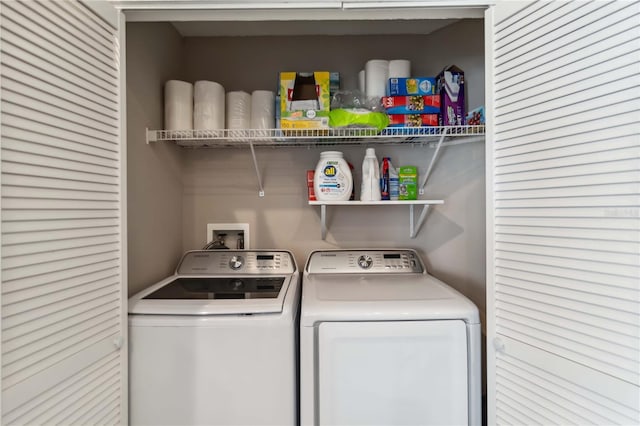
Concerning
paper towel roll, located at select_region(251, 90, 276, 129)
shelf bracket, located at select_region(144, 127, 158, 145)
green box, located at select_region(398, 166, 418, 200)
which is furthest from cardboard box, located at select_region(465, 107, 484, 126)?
shelf bracket, located at select_region(144, 127, 158, 145)

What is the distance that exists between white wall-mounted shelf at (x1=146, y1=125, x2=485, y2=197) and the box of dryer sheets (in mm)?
42

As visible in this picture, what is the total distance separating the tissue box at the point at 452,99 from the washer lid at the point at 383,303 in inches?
34.2

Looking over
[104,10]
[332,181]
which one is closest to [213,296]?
[332,181]

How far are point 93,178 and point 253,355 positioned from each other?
2.77 feet

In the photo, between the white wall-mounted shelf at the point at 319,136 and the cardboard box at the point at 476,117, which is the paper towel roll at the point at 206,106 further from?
the cardboard box at the point at 476,117

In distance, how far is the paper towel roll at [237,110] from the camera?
6.67ft

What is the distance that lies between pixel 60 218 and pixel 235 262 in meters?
1.05

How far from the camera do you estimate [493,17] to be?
133 cm

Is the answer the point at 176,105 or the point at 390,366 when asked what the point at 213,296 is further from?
the point at 176,105

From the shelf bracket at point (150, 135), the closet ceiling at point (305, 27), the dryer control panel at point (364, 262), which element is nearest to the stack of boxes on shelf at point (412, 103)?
the closet ceiling at point (305, 27)

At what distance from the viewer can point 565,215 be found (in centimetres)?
110

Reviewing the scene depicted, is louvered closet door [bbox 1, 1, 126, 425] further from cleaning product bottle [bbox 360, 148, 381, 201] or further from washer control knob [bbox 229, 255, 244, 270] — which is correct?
cleaning product bottle [bbox 360, 148, 381, 201]

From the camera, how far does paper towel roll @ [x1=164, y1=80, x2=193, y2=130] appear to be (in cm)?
195

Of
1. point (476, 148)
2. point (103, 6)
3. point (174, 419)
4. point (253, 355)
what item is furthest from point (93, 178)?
point (476, 148)
